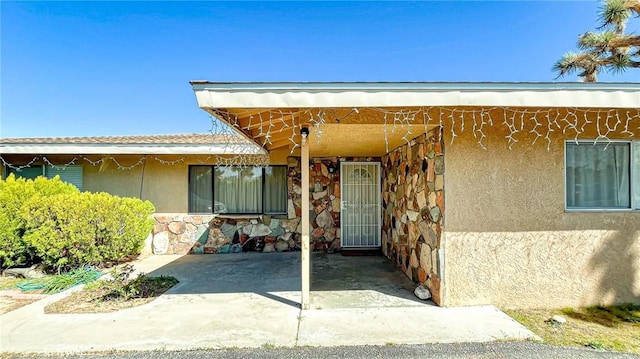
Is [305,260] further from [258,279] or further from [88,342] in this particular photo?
[88,342]

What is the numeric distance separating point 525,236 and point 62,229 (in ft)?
25.2

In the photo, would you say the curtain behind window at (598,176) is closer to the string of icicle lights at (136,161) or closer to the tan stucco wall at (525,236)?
the tan stucco wall at (525,236)

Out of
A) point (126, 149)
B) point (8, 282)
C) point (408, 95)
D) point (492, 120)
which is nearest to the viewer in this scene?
point (408, 95)

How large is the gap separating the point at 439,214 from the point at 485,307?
4.30 ft

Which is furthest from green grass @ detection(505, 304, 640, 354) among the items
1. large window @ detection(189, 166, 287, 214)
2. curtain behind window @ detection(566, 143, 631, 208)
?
large window @ detection(189, 166, 287, 214)

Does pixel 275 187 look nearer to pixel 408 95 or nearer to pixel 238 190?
pixel 238 190

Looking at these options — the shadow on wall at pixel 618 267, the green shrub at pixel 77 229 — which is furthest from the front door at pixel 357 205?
the green shrub at pixel 77 229

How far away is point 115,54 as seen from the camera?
845cm

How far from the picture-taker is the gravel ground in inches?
110

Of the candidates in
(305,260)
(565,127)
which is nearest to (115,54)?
(305,260)

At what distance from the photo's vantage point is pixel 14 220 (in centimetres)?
563

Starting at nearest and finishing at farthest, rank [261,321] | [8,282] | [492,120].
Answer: [261,321] → [492,120] → [8,282]

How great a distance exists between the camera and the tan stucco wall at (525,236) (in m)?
3.91

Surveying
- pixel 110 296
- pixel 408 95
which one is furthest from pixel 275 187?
pixel 408 95
